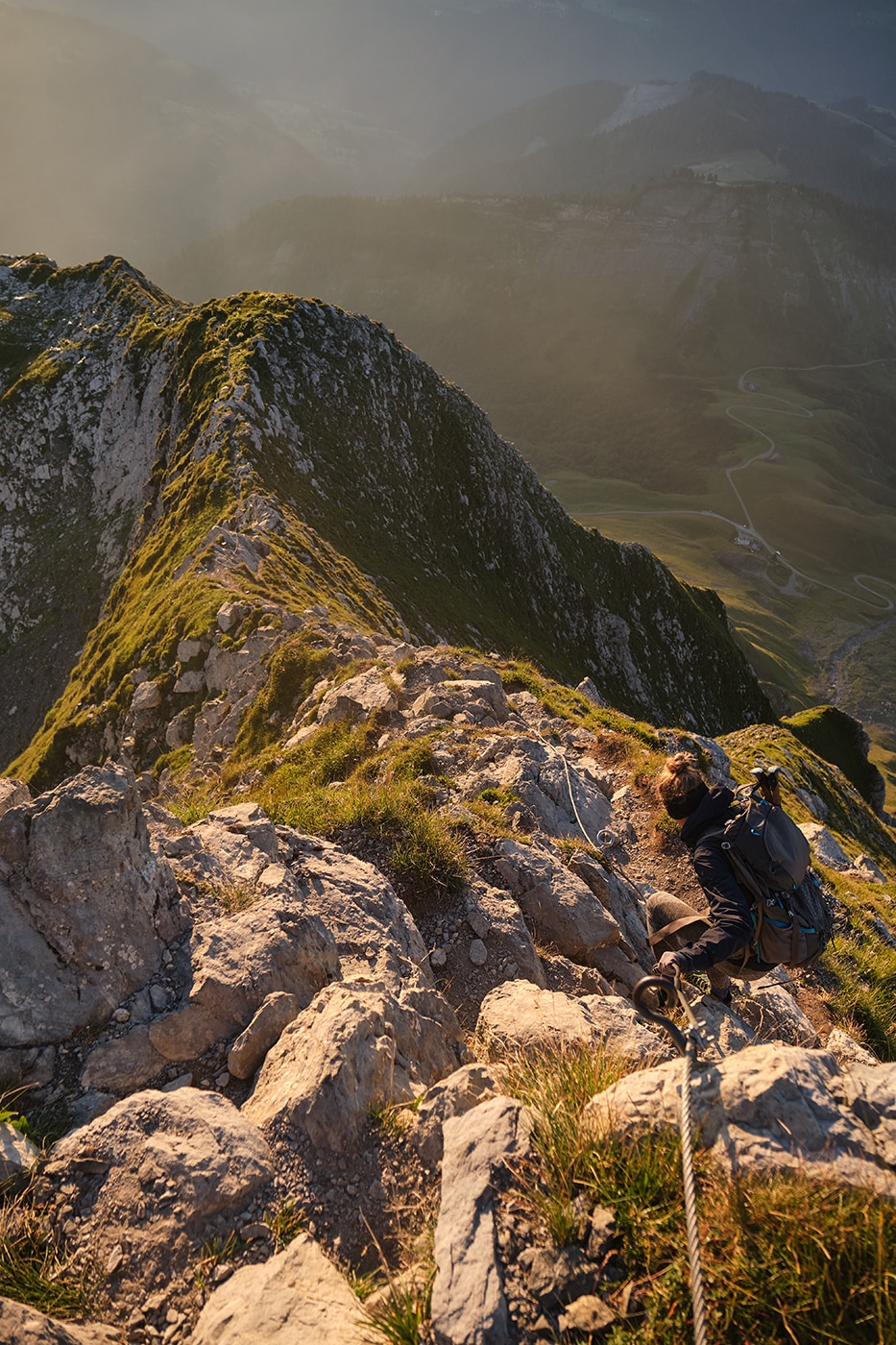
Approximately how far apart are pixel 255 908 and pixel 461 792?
4767 mm

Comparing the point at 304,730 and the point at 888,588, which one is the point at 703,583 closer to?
the point at 888,588

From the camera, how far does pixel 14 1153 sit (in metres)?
4.55

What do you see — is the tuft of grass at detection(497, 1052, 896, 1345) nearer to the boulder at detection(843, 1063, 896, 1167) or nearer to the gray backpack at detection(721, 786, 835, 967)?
the boulder at detection(843, 1063, 896, 1167)

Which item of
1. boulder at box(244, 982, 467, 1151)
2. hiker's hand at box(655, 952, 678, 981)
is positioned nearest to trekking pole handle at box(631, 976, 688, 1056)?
hiker's hand at box(655, 952, 678, 981)

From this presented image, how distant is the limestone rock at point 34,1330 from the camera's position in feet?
11.1

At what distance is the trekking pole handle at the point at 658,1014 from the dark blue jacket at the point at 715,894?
278 millimetres

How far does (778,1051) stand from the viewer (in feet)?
14.2

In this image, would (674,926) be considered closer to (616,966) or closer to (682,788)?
(682,788)

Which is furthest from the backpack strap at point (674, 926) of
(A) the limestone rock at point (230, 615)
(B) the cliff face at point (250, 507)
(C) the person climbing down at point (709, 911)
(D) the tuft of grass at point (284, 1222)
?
(B) the cliff face at point (250, 507)

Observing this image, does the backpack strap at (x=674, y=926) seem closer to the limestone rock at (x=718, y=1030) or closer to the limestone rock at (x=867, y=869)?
the limestone rock at (x=718, y=1030)

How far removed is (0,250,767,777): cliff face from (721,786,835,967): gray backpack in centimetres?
1524

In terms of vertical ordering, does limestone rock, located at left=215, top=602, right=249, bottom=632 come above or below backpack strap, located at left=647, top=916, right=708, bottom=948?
above

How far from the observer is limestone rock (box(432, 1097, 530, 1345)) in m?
3.44

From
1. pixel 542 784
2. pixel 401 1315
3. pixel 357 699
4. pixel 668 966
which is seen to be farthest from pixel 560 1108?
pixel 357 699
